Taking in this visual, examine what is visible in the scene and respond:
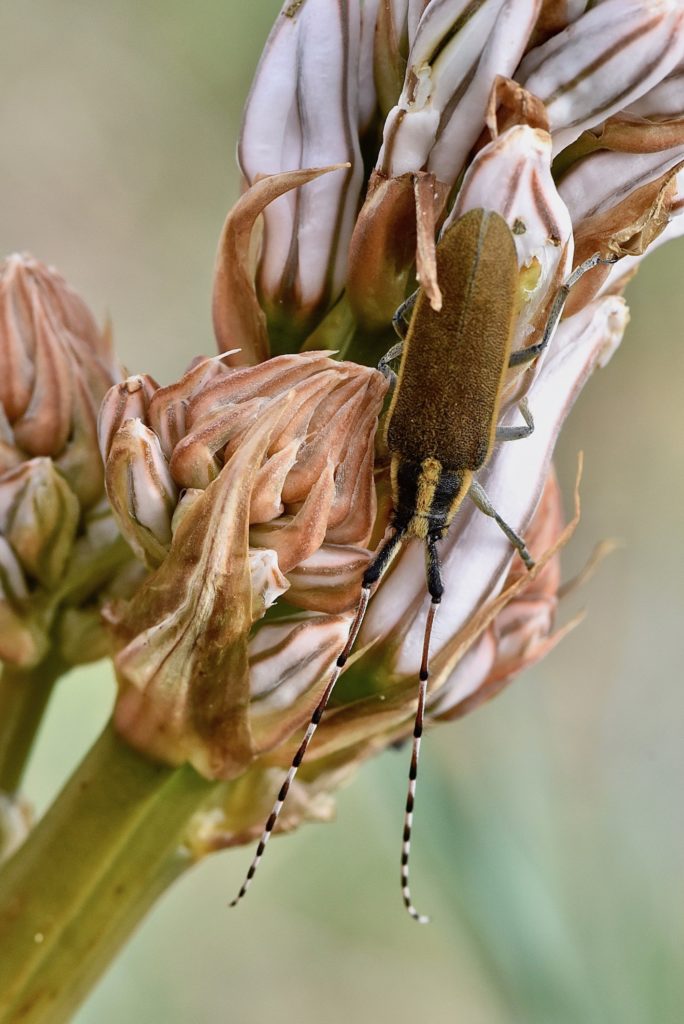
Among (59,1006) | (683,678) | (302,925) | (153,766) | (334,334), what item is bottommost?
(302,925)

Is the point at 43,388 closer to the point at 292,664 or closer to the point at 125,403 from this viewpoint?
the point at 125,403

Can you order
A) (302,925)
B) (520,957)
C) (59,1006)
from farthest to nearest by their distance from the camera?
(302,925)
(520,957)
(59,1006)

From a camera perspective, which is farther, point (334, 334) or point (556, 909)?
point (556, 909)

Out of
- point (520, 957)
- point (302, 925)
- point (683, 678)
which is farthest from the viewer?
point (683, 678)

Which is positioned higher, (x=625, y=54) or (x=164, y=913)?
(x=625, y=54)

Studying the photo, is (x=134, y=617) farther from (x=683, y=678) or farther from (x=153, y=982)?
(x=683, y=678)

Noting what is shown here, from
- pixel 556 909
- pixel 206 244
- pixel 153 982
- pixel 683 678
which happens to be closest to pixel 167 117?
pixel 206 244

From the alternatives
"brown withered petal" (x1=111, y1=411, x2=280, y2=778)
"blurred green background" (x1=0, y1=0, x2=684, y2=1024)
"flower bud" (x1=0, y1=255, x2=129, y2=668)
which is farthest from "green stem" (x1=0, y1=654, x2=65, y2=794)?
"blurred green background" (x1=0, y1=0, x2=684, y2=1024)
